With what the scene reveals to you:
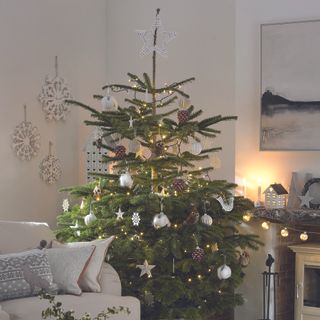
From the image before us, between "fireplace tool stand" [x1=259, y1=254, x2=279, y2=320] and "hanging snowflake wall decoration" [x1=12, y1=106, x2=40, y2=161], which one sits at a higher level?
"hanging snowflake wall decoration" [x1=12, y1=106, x2=40, y2=161]

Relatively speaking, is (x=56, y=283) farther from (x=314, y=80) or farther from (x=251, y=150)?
(x=314, y=80)

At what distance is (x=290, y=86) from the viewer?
5.65 meters

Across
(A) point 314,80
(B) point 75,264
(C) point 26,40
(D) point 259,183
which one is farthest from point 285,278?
(C) point 26,40

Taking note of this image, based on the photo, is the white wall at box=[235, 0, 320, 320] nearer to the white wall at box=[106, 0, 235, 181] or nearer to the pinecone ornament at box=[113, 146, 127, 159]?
the white wall at box=[106, 0, 235, 181]

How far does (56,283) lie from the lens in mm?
4500

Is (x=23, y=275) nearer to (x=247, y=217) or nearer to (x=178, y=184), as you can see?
(x=178, y=184)

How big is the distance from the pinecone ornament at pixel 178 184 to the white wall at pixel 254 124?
0.97m

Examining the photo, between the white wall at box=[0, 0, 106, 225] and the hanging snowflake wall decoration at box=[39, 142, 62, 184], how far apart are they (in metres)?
0.05

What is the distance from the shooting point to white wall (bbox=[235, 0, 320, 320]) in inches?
224

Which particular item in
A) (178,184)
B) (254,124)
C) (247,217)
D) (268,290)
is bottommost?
(268,290)

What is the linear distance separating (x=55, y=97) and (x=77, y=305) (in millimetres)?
2255

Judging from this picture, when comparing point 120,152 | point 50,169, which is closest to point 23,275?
point 120,152

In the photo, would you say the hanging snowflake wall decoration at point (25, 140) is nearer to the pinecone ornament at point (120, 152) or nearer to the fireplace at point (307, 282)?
the pinecone ornament at point (120, 152)

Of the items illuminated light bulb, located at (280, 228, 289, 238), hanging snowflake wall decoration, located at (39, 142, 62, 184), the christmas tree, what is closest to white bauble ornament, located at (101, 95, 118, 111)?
the christmas tree
